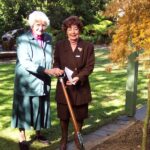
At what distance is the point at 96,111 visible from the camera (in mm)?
7324

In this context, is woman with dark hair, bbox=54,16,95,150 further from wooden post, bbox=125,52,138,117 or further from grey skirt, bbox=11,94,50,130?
wooden post, bbox=125,52,138,117

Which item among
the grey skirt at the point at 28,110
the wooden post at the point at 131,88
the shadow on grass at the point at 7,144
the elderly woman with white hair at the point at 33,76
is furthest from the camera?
the wooden post at the point at 131,88

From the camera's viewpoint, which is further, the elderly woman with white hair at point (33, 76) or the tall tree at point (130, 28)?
the elderly woman with white hair at point (33, 76)

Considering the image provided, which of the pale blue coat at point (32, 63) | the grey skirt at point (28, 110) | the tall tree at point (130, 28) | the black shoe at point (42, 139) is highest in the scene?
the tall tree at point (130, 28)

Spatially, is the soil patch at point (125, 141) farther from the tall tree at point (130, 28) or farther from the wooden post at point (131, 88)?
the tall tree at point (130, 28)

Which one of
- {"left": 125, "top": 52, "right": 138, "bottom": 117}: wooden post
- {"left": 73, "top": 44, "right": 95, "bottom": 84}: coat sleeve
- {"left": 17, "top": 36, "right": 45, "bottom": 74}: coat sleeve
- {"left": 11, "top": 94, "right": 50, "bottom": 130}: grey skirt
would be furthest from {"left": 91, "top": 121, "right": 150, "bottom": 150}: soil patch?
{"left": 17, "top": 36, "right": 45, "bottom": 74}: coat sleeve

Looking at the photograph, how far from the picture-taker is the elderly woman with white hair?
16.0ft

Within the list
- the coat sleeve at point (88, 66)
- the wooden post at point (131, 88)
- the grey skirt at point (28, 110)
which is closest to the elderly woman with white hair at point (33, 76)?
the grey skirt at point (28, 110)

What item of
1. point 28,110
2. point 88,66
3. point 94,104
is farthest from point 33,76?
point 94,104

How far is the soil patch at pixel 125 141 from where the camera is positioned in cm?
515

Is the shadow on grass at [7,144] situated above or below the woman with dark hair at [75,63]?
below

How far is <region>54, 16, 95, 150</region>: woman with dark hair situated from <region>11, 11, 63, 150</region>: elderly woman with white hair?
25 cm

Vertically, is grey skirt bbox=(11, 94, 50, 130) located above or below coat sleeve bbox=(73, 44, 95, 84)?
below

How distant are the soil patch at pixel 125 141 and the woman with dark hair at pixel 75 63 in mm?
574
